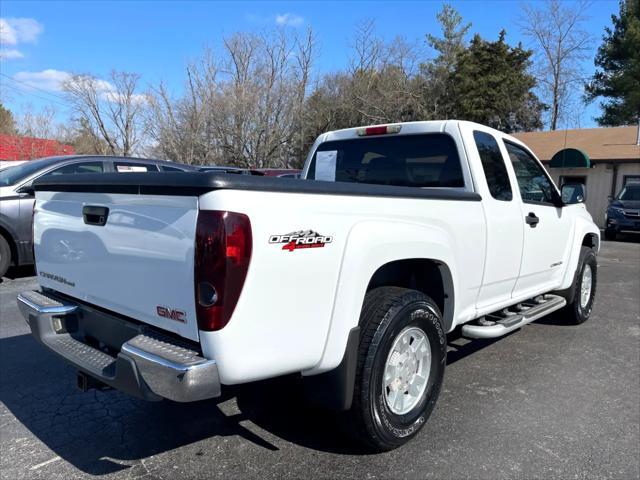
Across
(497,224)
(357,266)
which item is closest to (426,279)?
(497,224)

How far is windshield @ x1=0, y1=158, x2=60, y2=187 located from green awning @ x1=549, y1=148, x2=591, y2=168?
63.7ft

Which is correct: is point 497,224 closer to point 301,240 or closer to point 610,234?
point 301,240

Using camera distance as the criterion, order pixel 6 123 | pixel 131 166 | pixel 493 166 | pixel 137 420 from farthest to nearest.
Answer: pixel 6 123
pixel 131 166
pixel 493 166
pixel 137 420

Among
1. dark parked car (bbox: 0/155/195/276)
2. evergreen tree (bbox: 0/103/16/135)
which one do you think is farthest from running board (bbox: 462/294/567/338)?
evergreen tree (bbox: 0/103/16/135)

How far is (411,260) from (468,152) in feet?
3.76

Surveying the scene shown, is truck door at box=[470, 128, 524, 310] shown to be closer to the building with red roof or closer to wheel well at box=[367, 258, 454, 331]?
wheel well at box=[367, 258, 454, 331]

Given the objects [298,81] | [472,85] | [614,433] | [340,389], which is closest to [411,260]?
[340,389]

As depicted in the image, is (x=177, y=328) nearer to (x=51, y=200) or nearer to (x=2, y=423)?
(x=51, y=200)

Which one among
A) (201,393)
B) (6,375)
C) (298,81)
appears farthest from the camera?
(298,81)

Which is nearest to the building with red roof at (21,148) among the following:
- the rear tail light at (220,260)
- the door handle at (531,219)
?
the door handle at (531,219)

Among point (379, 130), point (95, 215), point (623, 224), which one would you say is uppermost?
point (379, 130)

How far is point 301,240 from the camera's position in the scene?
2.41 metres

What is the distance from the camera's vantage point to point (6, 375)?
4.24 m

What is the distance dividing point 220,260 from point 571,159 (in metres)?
22.1
